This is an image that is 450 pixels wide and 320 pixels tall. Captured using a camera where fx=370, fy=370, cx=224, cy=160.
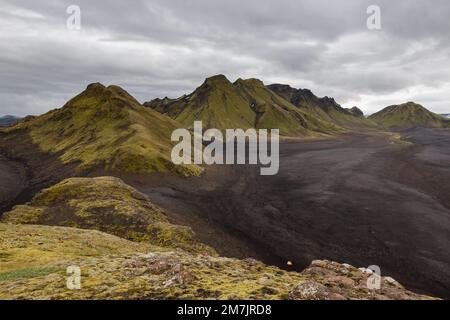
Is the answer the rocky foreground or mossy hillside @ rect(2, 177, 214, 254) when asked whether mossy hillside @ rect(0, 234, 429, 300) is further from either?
mossy hillside @ rect(2, 177, 214, 254)

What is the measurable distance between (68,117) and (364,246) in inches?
5329

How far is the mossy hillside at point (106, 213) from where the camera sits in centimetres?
4406

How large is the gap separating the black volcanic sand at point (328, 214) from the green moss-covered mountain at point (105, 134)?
870cm

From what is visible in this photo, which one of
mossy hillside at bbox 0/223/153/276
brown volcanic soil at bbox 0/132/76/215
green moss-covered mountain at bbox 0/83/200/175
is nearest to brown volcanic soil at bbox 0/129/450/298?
brown volcanic soil at bbox 0/132/76/215

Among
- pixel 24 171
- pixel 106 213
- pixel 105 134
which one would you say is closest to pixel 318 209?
pixel 106 213

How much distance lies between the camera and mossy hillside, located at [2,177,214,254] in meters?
44.1

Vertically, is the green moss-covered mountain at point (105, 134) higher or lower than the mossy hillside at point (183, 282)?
higher

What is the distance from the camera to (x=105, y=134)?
4847 inches

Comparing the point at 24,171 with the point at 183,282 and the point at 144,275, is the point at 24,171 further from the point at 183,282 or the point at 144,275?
the point at 183,282

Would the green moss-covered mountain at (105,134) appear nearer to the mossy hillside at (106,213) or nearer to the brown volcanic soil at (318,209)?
the brown volcanic soil at (318,209)

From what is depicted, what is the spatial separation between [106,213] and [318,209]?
3380cm

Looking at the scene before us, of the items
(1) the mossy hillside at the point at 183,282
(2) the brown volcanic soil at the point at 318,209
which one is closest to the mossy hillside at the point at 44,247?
(1) the mossy hillside at the point at 183,282

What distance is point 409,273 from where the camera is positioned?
3866cm
